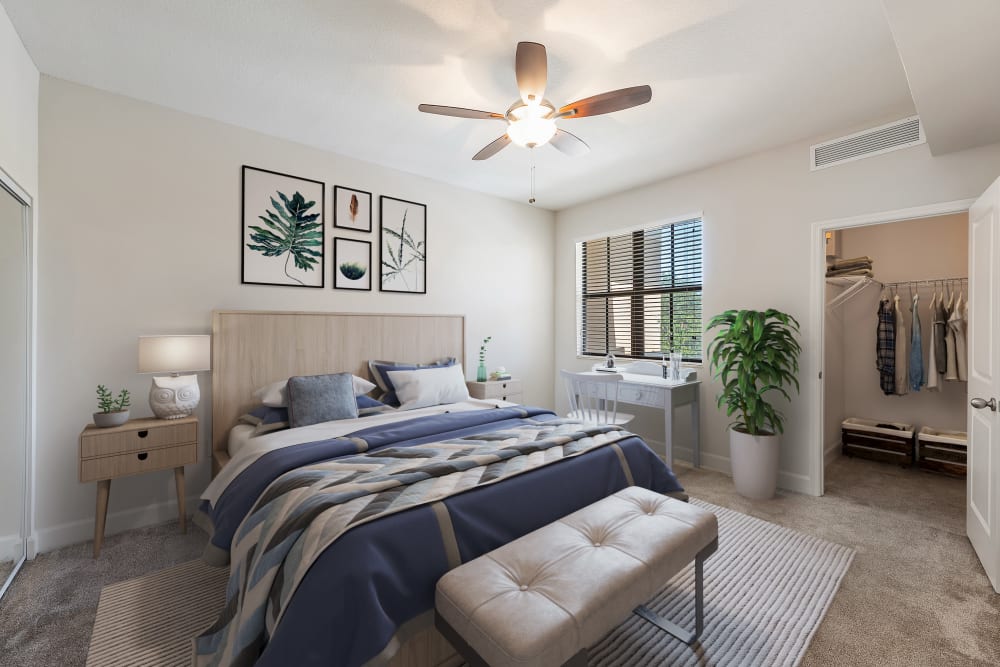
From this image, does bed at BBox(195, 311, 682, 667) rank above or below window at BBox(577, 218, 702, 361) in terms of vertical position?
below

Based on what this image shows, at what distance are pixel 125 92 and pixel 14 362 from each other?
1.68 metres

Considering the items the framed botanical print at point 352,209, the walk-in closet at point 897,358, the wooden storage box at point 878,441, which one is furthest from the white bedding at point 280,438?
the wooden storage box at point 878,441

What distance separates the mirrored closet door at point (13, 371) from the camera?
2.12 meters

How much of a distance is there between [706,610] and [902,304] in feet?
12.4

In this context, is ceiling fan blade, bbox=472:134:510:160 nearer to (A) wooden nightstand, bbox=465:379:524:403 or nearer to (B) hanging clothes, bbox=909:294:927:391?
(A) wooden nightstand, bbox=465:379:524:403

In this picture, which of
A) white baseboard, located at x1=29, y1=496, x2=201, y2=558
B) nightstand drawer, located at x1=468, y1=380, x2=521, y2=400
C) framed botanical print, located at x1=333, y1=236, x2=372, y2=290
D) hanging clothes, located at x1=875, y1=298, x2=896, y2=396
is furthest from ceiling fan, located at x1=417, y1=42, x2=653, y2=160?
hanging clothes, located at x1=875, y1=298, x2=896, y2=396

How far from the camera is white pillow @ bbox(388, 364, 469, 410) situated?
3369 millimetres

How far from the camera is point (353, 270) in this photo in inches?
144

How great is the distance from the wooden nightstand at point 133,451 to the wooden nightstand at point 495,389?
220 centimetres

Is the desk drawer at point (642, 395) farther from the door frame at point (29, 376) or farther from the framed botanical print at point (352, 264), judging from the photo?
the door frame at point (29, 376)

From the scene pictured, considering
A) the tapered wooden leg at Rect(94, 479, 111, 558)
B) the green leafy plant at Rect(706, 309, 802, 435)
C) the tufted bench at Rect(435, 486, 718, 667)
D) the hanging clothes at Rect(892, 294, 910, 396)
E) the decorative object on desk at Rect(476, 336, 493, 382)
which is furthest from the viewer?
the decorative object on desk at Rect(476, 336, 493, 382)

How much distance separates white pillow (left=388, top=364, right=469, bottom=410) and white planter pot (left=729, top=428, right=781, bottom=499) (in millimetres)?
2120

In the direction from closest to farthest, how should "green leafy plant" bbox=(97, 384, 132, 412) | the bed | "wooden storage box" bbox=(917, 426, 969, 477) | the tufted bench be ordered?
the tufted bench, the bed, "green leafy plant" bbox=(97, 384, 132, 412), "wooden storage box" bbox=(917, 426, 969, 477)

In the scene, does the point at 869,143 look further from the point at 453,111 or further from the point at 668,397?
the point at 453,111
